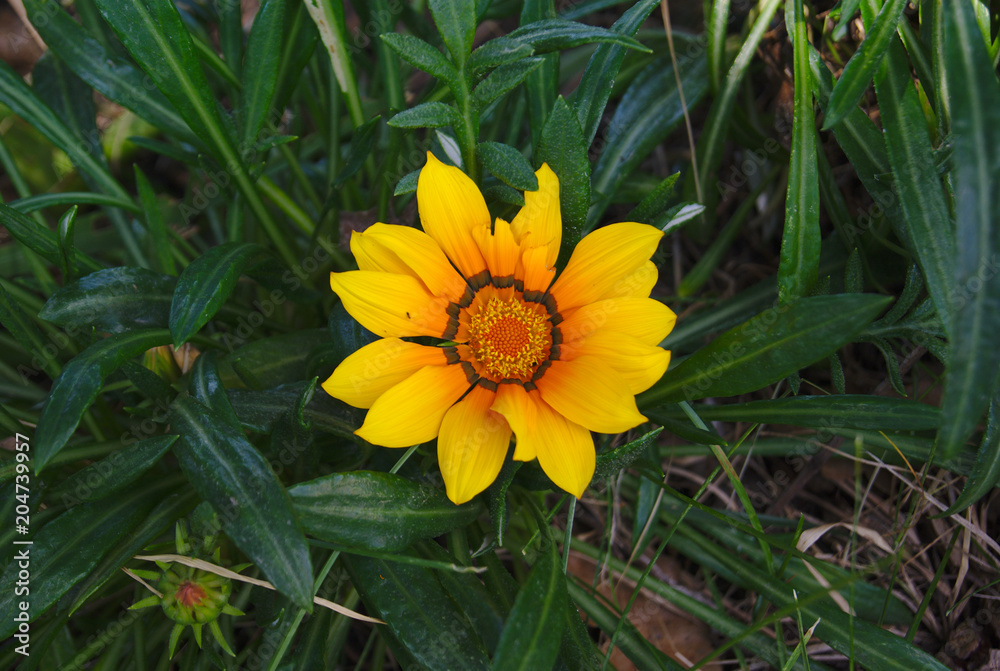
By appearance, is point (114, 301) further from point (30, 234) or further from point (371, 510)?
point (371, 510)

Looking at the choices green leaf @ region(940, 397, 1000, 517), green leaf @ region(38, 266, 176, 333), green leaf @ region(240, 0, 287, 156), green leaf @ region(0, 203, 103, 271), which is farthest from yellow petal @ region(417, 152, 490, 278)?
green leaf @ region(940, 397, 1000, 517)

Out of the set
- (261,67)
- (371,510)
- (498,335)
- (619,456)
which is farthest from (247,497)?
(261,67)

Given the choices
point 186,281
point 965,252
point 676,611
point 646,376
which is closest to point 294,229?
point 186,281

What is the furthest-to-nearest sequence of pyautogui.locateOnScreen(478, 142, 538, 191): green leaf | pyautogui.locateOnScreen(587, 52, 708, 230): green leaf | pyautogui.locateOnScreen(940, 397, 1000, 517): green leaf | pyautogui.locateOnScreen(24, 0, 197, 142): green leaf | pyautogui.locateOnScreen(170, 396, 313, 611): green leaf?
pyautogui.locateOnScreen(587, 52, 708, 230): green leaf, pyautogui.locateOnScreen(24, 0, 197, 142): green leaf, pyautogui.locateOnScreen(940, 397, 1000, 517): green leaf, pyautogui.locateOnScreen(478, 142, 538, 191): green leaf, pyautogui.locateOnScreen(170, 396, 313, 611): green leaf

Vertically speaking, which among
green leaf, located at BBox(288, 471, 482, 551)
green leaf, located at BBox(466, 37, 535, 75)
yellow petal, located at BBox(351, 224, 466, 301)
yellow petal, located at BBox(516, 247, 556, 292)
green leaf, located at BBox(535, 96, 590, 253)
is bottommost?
green leaf, located at BBox(288, 471, 482, 551)

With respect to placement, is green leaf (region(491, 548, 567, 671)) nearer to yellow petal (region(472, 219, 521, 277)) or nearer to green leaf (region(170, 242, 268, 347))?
yellow petal (region(472, 219, 521, 277))

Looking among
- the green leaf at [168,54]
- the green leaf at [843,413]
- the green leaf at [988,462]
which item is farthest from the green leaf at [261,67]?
the green leaf at [988,462]
